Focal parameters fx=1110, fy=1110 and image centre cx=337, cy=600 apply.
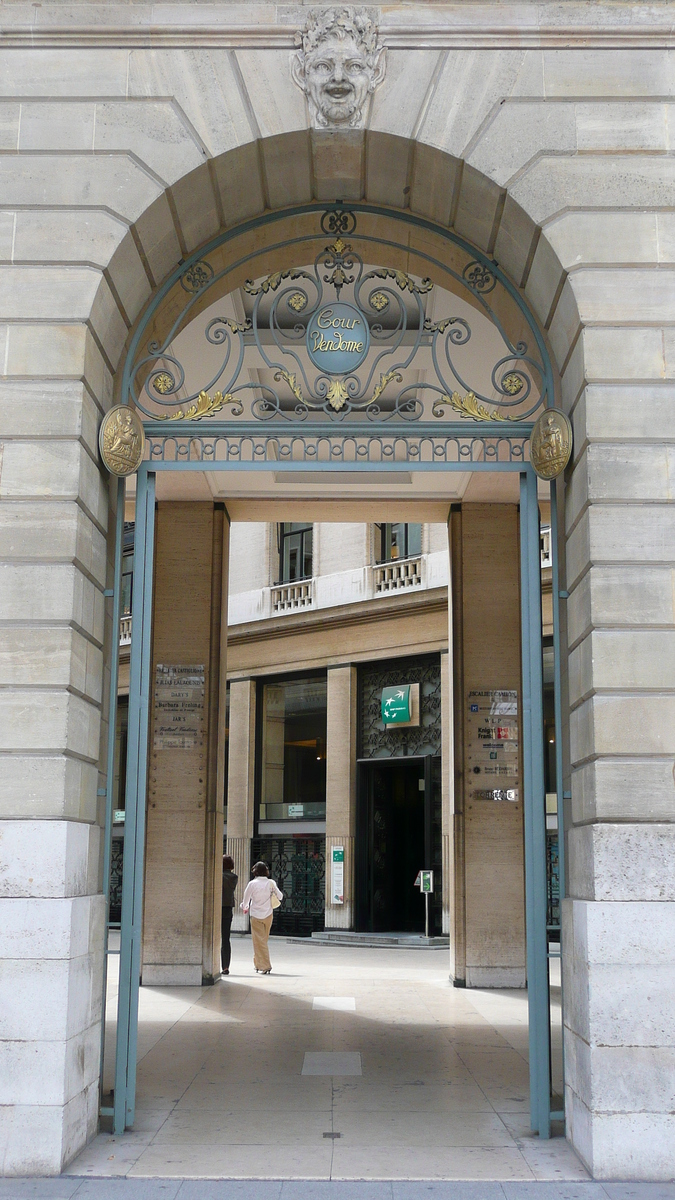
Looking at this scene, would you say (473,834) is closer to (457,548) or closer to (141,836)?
(457,548)

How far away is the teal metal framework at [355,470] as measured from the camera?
293 inches

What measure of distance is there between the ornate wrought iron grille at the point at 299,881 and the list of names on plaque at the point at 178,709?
10857 mm

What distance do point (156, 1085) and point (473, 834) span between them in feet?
23.4

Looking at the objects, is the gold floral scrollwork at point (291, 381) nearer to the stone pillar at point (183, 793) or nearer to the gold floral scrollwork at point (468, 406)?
the gold floral scrollwork at point (468, 406)

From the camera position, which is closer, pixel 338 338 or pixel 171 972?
pixel 338 338

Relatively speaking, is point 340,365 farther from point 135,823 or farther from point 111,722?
point 135,823

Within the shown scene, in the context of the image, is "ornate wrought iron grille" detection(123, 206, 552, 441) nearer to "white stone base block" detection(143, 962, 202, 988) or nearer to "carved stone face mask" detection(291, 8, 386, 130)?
"carved stone face mask" detection(291, 8, 386, 130)

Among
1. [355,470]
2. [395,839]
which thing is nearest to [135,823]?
[355,470]

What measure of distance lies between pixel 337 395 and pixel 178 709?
7.92 metres

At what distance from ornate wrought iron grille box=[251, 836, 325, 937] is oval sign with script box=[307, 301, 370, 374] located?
18623 mm

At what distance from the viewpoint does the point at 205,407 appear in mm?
8039

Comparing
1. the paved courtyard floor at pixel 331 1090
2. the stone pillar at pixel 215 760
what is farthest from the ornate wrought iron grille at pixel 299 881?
the paved courtyard floor at pixel 331 1090

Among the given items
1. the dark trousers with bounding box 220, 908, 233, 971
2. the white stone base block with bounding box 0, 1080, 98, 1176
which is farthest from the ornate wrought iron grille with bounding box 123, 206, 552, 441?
the dark trousers with bounding box 220, 908, 233, 971

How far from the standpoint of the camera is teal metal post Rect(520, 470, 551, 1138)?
287 inches
